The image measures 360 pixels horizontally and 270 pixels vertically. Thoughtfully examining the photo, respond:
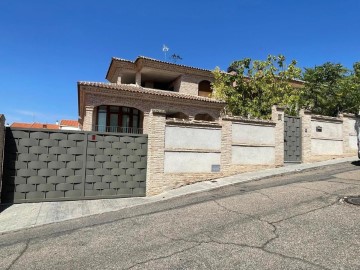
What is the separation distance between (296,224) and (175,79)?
20.2 meters

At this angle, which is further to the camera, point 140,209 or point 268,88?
point 268,88

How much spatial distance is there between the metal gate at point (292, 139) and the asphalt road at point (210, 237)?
17.6ft

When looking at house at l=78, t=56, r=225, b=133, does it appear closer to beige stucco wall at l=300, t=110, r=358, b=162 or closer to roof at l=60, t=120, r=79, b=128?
beige stucco wall at l=300, t=110, r=358, b=162

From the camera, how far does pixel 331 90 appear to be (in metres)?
20.0

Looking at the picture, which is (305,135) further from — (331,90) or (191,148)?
(331,90)

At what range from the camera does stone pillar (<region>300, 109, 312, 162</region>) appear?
13.3 metres

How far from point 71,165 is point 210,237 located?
5672 mm

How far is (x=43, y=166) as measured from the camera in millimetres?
8414

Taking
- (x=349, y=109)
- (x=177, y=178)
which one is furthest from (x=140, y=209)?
(x=349, y=109)

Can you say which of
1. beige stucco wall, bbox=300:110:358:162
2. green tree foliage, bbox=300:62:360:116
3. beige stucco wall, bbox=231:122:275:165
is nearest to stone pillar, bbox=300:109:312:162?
beige stucco wall, bbox=300:110:358:162

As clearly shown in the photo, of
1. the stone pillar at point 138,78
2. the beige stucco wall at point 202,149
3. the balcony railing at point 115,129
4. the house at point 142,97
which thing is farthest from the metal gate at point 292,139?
the stone pillar at point 138,78

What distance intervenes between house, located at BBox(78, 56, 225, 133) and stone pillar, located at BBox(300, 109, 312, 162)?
24.6ft

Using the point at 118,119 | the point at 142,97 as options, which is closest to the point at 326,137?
the point at 142,97

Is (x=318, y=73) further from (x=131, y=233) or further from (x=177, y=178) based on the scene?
(x=131, y=233)
